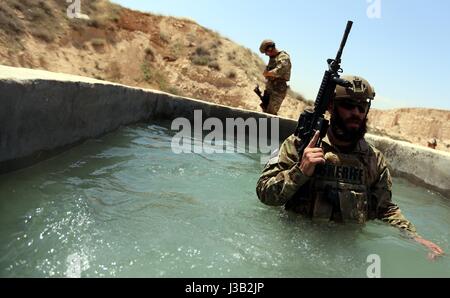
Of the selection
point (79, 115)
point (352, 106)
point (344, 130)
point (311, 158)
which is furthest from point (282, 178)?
point (79, 115)

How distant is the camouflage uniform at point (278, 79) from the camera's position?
8.34 m

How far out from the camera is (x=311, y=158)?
9.39ft

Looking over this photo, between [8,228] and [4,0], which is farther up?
[4,0]

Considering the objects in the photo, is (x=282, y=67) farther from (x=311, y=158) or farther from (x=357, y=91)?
(x=311, y=158)

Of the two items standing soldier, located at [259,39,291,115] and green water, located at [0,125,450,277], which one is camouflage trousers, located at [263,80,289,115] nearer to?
standing soldier, located at [259,39,291,115]

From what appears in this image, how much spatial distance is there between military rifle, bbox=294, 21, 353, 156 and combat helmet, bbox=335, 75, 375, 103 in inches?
1.6

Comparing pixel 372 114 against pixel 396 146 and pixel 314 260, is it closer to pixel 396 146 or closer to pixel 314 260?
pixel 396 146

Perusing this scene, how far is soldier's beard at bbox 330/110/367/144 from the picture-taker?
3.21 m

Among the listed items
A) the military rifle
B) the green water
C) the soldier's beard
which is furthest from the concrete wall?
the soldier's beard

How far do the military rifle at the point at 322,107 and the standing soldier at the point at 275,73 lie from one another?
5084 millimetres

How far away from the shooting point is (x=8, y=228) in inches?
101

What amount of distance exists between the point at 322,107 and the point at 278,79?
554 cm
